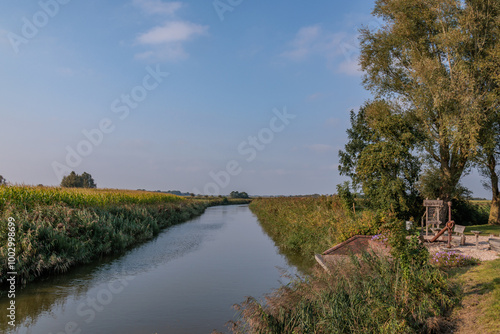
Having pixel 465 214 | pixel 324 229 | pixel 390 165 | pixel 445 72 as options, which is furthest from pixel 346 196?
pixel 465 214

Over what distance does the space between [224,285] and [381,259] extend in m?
4.67

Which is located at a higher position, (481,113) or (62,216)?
(481,113)

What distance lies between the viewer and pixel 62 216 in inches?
509

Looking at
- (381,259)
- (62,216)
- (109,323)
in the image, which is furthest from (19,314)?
(381,259)

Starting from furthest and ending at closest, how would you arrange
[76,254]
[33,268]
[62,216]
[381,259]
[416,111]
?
[416,111]
[62,216]
[76,254]
[33,268]
[381,259]

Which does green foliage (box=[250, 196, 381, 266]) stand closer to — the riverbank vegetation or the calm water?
the calm water

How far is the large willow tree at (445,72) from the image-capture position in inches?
749

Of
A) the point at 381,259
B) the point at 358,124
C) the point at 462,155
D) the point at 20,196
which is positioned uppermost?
the point at 358,124

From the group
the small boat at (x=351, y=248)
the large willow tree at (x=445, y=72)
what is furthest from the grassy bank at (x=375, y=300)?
the large willow tree at (x=445, y=72)

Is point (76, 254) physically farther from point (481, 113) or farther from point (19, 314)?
point (481, 113)

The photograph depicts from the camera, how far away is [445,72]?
20.4 m

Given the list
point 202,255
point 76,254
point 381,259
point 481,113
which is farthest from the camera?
point 481,113

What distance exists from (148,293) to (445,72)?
2003 cm

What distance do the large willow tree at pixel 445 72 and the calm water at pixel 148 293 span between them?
1298cm
